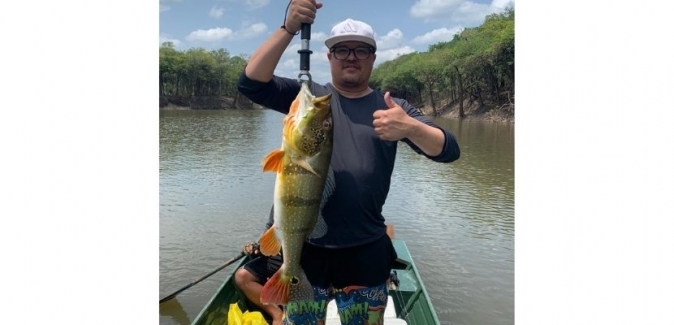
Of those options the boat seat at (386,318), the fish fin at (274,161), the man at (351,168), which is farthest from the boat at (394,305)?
the fish fin at (274,161)

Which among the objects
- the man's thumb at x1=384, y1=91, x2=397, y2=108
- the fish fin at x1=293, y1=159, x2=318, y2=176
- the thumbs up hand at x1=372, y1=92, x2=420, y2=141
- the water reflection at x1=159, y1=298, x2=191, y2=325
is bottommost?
the water reflection at x1=159, y1=298, x2=191, y2=325

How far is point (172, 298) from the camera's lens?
7.02m

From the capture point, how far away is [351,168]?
2.59 meters

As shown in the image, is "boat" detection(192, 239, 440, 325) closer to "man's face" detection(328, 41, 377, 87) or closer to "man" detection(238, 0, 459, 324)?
"man" detection(238, 0, 459, 324)

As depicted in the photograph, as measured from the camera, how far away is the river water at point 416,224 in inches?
291

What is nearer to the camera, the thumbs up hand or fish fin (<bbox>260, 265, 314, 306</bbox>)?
the thumbs up hand

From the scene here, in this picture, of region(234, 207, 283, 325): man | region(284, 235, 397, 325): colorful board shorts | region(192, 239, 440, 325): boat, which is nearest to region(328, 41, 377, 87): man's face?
region(284, 235, 397, 325): colorful board shorts

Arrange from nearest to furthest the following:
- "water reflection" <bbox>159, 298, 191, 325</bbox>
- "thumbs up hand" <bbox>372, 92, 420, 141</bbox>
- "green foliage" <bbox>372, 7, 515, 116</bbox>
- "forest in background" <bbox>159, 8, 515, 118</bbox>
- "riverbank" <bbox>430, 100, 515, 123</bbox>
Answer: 1. "thumbs up hand" <bbox>372, 92, 420, 141</bbox>
2. "water reflection" <bbox>159, 298, 191, 325</bbox>
3. "riverbank" <bbox>430, 100, 515, 123</bbox>
4. "green foliage" <bbox>372, 7, 515, 116</bbox>
5. "forest in background" <bbox>159, 8, 515, 118</bbox>

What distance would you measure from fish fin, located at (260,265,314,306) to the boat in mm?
2052

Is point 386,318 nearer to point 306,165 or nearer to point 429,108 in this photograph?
point 306,165

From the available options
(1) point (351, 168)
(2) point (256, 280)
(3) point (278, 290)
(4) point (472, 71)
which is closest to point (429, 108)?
(4) point (472, 71)

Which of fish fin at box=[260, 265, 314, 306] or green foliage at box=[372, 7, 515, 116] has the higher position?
green foliage at box=[372, 7, 515, 116]

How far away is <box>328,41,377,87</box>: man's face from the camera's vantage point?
2.60 m
